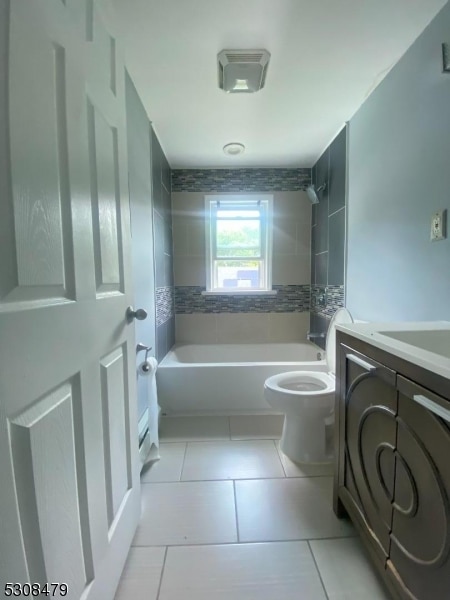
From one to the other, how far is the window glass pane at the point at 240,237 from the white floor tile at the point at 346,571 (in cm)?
242

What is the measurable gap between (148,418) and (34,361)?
133cm

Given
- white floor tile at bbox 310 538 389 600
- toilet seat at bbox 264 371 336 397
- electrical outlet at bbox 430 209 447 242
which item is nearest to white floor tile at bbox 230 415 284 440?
toilet seat at bbox 264 371 336 397

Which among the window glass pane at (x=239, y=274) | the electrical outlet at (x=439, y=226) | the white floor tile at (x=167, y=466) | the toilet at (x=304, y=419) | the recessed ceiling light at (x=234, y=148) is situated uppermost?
the recessed ceiling light at (x=234, y=148)

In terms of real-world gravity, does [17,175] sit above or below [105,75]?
below

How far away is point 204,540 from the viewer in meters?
1.17

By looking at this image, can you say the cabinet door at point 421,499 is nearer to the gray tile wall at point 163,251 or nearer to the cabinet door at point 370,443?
the cabinet door at point 370,443

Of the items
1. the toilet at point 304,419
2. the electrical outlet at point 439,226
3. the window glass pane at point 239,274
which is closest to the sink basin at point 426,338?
the electrical outlet at point 439,226

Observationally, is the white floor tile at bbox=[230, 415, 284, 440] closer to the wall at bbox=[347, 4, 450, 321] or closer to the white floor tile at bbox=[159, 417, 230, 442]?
the white floor tile at bbox=[159, 417, 230, 442]

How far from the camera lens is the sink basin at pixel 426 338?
3.40 ft

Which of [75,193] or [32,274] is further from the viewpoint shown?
[75,193]

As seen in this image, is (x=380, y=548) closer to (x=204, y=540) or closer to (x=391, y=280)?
(x=204, y=540)

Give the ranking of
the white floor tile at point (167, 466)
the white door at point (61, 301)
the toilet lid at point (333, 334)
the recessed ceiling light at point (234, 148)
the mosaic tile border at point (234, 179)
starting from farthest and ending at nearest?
the mosaic tile border at point (234, 179), the recessed ceiling light at point (234, 148), the toilet lid at point (333, 334), the white floor tile at point (167, 466), the white door at point (61, 301)

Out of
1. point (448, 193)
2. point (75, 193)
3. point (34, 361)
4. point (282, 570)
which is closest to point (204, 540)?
point (282, 570)

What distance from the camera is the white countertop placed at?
27.4 inches
